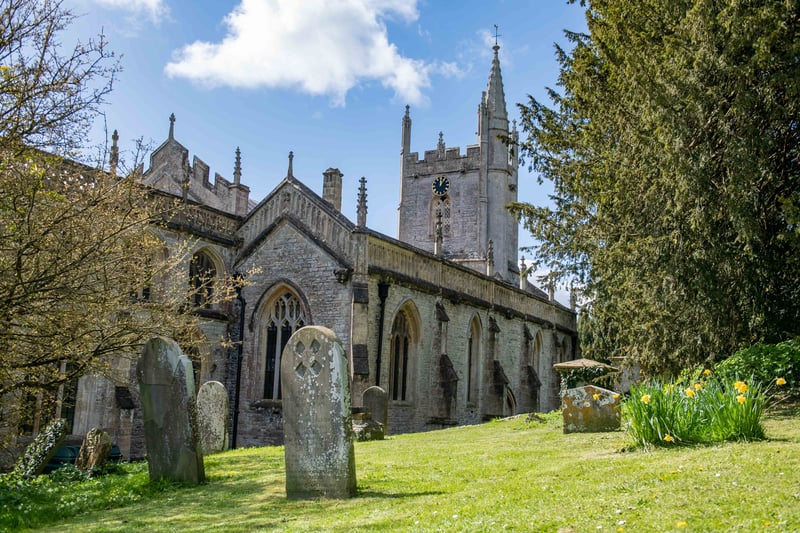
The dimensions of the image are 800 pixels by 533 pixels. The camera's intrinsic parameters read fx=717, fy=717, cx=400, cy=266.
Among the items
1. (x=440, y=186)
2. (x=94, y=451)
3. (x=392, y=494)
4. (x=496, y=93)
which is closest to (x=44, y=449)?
(x=94, y=451)

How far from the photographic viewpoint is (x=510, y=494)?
6625 mm

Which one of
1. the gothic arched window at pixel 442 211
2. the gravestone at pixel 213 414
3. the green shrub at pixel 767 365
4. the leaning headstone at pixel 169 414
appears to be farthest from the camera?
the gothic arched window at pixel 442 211

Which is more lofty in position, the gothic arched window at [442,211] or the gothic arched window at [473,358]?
the gothic arched window at [442,211]

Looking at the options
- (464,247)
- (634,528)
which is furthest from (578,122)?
(464,247)

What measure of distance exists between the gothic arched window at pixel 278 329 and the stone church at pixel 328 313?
0.11ft

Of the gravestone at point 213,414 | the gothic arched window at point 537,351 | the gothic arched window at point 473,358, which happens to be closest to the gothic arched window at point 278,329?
the gravestone at point 213,414

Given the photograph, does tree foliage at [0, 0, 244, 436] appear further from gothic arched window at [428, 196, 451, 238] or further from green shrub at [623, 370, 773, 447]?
gothic arched window at [428, 196, 451, 238]

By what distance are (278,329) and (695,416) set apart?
14.1 m

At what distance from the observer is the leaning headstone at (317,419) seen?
7496 millimetres

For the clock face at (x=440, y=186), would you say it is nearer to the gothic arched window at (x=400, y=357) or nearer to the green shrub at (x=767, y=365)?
the gothic arched window at (x=400, y=357)

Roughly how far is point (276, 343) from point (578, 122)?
10.3 m

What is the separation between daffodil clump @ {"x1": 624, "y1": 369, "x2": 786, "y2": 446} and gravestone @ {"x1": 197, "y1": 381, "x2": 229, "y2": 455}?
8396 mm

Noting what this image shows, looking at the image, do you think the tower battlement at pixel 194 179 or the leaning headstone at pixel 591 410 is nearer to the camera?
the leaning headstone at pixel 591 410

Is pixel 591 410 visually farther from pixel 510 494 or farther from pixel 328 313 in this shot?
pixel 328 313
